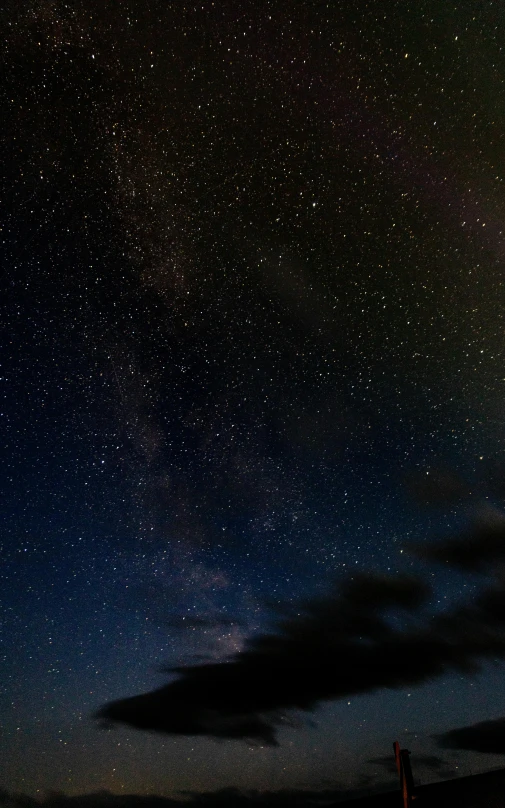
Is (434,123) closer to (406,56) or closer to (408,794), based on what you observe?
(406,56)

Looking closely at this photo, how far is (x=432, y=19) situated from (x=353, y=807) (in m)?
118

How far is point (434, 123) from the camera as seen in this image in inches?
159

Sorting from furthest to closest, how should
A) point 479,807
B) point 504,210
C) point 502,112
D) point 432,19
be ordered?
point 479,807, point 504,210, point 502,112, point 432,19

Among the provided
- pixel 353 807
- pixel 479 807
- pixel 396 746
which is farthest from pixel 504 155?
pixel 353 807

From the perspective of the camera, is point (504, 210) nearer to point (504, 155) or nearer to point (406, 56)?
point (504, 155)

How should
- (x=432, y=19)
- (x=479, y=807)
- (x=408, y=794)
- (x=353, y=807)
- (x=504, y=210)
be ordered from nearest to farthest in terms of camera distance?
(x=432, y=19) → (x=504, y=210) → (x=408, y=794) → (x=479, y=807) → (x=353, y=807)

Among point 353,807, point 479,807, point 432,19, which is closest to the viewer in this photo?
point 432,19

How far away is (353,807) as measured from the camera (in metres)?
98.0

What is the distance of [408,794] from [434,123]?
6.74 m

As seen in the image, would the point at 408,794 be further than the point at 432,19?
Yes

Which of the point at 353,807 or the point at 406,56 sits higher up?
the point at 406,56

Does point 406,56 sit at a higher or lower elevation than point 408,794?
higher

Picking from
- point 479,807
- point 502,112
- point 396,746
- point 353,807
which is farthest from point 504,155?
point 353,807

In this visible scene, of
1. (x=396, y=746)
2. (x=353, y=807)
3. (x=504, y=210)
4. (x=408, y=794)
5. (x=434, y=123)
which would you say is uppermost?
(x=434, y=123)
